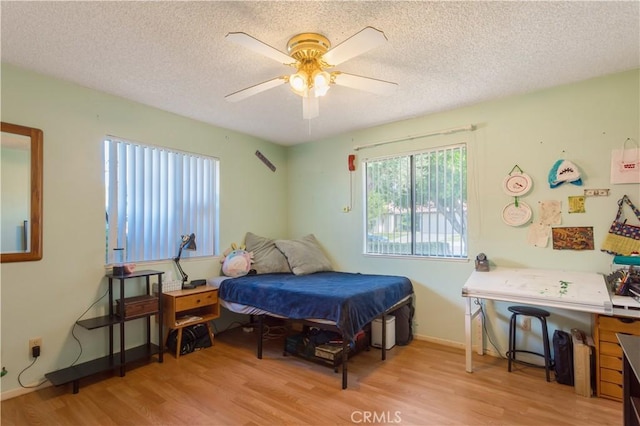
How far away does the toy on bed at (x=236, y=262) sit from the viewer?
3.60m

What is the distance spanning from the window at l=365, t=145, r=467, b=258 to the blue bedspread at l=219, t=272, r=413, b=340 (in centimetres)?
49

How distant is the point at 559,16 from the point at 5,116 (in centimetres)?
374

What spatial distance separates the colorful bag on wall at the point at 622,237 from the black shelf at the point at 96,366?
3988mm

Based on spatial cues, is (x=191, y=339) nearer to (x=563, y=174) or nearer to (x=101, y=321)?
(x=101, y=321)

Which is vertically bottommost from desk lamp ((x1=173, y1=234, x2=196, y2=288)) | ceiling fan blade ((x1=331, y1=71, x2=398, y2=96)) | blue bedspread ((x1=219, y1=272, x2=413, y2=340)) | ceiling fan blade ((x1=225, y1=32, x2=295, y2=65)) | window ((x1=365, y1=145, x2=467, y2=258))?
blue bedspread ((x1=219, y1=272, x2=413, y2=340))

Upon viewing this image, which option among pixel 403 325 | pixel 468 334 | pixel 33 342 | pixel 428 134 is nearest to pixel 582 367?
pixel 468 334

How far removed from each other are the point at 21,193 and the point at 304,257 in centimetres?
261

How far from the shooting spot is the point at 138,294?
9.95 feet

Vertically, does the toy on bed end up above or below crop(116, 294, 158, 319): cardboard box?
above

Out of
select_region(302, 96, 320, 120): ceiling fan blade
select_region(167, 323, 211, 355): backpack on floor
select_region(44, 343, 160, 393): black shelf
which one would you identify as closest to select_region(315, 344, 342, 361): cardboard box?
select_region(167, 323, 211, 355): backpack on floor

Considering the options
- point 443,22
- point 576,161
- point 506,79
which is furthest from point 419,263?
point 443,22

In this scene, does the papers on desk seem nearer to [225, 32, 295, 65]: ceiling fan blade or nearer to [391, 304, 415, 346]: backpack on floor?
[391, 304, 415, 346]: backpack on floor

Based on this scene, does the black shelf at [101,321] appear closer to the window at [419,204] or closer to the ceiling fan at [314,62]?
the ceiling fan at [314,62]

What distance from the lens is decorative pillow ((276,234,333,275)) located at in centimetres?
373
